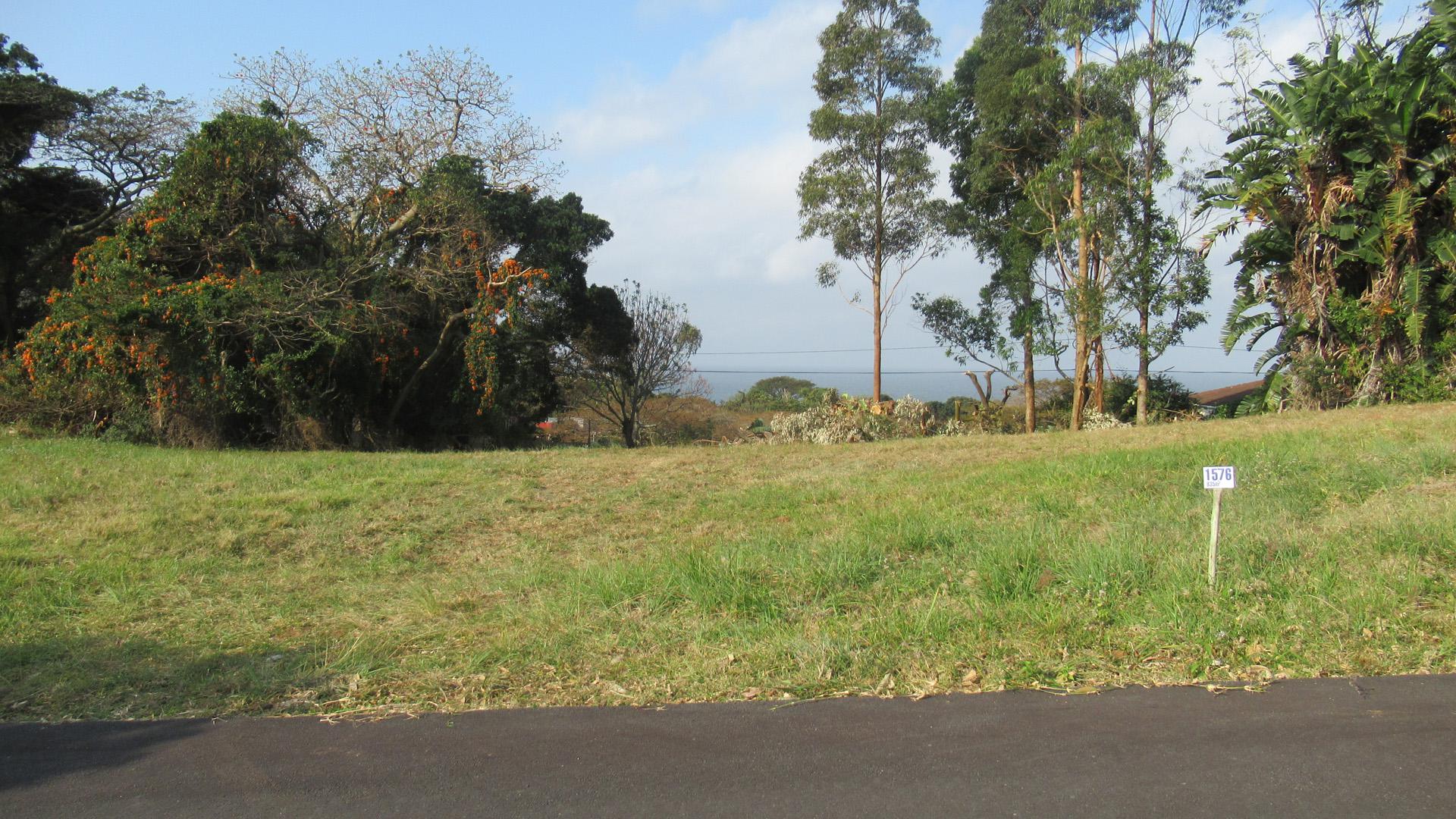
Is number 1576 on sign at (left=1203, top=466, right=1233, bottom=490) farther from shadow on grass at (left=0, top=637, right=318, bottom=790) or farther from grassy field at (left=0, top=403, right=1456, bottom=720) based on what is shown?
shadow on grass at (left=0, top=637, right=318, bottom=790)

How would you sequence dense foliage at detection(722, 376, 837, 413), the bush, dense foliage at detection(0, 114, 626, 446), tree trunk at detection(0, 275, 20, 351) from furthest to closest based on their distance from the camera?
dense foliage at detection(722, 376, 837, 413)
tree trunk at detection(0, 275, 20, 351)
the bush
dense foliage at detection(0, 114, 626, 446)

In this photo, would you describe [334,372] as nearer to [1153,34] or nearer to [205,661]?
[205,661]

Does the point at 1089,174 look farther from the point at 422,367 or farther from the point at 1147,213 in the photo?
the point at 422,367

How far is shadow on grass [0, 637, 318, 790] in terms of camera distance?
4199 millimetres

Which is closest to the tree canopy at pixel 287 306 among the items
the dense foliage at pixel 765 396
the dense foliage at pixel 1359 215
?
the dense foliage at pixel 1359 215

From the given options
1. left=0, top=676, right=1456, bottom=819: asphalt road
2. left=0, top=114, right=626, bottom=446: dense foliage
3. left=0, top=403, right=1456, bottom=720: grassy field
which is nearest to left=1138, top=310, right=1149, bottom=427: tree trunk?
left=0, top=403, right=1456, bottom=720: grassy field

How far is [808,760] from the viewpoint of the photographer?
3.91 m

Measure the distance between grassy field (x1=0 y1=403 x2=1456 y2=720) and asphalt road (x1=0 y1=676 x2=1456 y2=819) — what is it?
32cm

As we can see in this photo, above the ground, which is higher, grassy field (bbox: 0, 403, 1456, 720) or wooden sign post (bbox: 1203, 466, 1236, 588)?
wooden sign post (bbox: 1203, 466, 1236, 588)

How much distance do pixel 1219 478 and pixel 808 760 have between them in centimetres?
343

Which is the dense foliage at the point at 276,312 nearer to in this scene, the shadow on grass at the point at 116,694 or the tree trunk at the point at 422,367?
the tree trunk at the point at 422,367

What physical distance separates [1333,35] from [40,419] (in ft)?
77.7

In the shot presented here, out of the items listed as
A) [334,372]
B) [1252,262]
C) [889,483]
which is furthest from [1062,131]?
[334,372]

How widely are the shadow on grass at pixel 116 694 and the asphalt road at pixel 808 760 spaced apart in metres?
0.03
